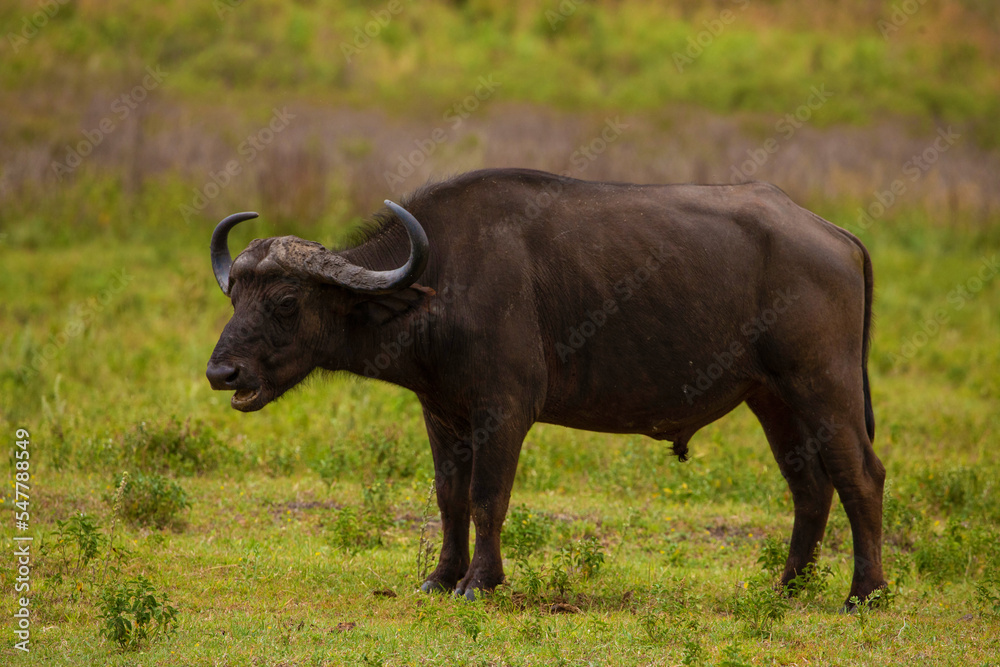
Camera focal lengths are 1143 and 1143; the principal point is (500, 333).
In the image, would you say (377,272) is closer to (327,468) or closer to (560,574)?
(560,574)

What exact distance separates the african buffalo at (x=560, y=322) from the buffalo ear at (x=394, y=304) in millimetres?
11

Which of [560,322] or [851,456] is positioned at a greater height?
[560,322]

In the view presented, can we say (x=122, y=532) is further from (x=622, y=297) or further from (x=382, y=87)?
(x=382, y=87)

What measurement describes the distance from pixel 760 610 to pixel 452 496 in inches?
78.1

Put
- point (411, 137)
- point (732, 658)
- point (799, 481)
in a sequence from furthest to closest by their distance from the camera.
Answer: point (411, 137) → point (799, 481) → point (732, 658)

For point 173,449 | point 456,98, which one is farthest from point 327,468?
point 456,98

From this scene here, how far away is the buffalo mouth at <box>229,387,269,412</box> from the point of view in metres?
6.45

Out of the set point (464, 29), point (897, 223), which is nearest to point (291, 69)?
point (464, 29)

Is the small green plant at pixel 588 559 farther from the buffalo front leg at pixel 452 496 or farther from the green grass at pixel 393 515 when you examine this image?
the buffalo front leg at pixel 452 496

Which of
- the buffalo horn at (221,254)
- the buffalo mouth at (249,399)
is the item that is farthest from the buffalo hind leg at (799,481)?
the buffalo horn at (221,254)

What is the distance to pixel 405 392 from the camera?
1182 cm

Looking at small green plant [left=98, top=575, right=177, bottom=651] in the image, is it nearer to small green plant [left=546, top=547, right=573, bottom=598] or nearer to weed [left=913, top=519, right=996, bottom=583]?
small green plant [left=546, top=547, right=573, bottom=598]

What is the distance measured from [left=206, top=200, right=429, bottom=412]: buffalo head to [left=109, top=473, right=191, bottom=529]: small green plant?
166 cm

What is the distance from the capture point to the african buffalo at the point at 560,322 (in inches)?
258
